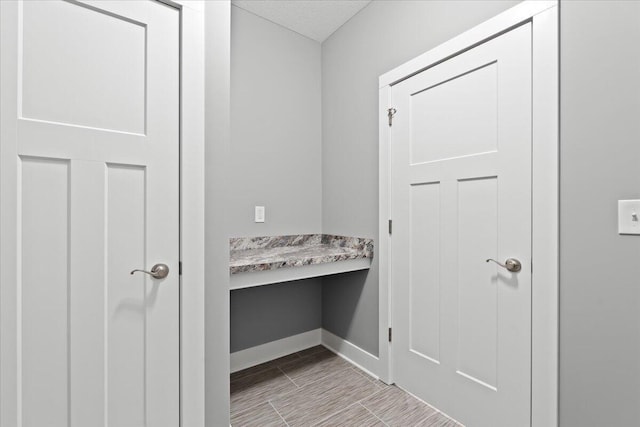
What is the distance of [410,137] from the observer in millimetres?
1868

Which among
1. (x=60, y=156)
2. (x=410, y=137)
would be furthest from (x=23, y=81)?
(x=410, y=137)

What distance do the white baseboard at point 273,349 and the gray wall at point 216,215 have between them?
866mm

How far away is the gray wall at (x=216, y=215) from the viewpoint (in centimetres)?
133

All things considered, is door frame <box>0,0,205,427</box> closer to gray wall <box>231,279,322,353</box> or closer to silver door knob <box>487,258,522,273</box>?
gray wall <box>231,279,322,353</box>

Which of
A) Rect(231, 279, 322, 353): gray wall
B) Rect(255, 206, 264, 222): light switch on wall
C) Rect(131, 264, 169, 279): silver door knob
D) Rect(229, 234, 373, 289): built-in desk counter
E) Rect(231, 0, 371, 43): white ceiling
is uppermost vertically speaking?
Rect(231, 0, 371, 43): white ceiling

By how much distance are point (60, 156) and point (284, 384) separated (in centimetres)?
176

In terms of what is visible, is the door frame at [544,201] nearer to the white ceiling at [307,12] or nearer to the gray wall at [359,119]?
the gray wall at [359,119]

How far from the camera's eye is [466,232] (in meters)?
1.60

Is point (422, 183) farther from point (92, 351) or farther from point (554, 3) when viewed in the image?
point (92, 351)

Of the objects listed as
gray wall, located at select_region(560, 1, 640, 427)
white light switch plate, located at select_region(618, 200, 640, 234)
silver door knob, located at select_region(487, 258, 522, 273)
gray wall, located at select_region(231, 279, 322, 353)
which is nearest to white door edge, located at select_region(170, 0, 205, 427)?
gray wall, located at select_region(231, 279, 322, 353)

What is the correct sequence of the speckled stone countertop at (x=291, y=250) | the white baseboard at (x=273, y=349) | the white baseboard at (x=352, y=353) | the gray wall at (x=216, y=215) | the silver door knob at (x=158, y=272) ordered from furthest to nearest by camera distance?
1. the white baseboard at (x=273, y=349)
2. the white baseboard at (x=352, y=353)
3. the speckled stone countertop at (x=291, y=250)
4. the gray wall at (x=216, y=215)
5. the silver door knob at (x=158, y=272)

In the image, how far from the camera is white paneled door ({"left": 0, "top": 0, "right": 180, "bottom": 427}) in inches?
38.9

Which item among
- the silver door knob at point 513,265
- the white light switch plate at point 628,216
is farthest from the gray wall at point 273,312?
the white light switch plate at point 628,216

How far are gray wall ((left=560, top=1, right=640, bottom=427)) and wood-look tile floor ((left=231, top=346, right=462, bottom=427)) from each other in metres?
0.73
